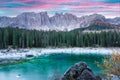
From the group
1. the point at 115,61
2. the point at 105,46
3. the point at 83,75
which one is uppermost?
the point at 115,61

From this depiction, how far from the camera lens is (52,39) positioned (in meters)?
143

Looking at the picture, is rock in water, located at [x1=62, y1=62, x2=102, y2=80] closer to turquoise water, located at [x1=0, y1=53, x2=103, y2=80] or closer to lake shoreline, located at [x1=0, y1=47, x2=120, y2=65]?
turquoise water, located at [x1=0, y1=53, x2=103, y2=80]

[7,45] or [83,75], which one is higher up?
[83,75]

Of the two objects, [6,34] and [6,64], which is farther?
[6,34]

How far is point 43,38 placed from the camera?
13950 cm

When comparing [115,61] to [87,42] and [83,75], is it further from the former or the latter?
[87,42]

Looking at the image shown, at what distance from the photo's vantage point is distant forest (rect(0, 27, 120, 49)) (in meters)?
125

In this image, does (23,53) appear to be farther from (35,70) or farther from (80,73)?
(80,73)

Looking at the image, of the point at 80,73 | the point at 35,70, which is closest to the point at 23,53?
the point at 35,70

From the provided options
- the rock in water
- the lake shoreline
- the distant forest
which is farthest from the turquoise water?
the distant forest

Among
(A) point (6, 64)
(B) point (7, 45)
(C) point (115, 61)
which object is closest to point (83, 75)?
(C) point (115, 61)

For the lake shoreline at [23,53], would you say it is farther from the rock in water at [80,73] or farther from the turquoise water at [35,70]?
the rock in water at [80,73]

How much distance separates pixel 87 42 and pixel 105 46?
34.9ft

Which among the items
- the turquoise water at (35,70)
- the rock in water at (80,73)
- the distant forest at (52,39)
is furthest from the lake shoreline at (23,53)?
the rock in water at (80,73)
